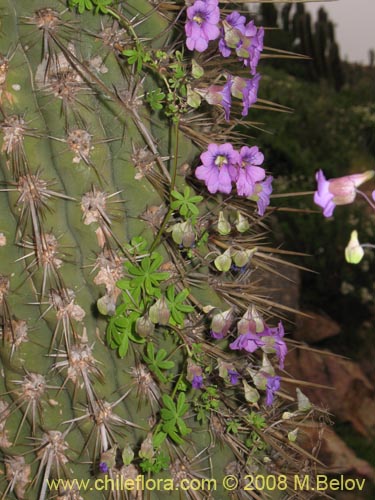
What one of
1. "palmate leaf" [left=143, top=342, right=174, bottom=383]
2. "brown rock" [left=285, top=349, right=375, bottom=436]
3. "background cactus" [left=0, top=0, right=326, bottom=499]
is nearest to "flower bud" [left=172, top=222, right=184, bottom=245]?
"background cactus" [left=0, top=0, right=326, bottom=499]

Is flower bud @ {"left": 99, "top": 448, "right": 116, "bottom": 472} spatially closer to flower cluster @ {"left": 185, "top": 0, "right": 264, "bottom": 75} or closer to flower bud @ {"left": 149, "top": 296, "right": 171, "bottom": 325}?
flower bud @ {"left": 149, "top": 296, "right": 171, "bottom": 325}

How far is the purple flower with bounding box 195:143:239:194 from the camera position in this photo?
0.67 meters

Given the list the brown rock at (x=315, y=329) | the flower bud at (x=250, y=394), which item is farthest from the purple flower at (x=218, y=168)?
the brown rock at (x=315, y=329)

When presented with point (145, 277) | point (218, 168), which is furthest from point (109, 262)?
point (218, 168)

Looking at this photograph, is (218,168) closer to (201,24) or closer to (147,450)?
(201,24)

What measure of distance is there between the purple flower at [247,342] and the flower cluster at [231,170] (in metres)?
0.13

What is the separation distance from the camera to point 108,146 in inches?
26.2

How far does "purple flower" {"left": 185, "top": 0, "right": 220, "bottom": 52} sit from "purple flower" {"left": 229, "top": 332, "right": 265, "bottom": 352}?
0.91 ft

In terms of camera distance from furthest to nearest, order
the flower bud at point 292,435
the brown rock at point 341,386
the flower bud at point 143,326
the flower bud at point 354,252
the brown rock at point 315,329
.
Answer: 1. the brown rock at point 315,329
2. the brown rock at point 341,386
3. the flower bud at point 292,435
4. the flower bud at point 143,326
5. the flower bud at point 354,252

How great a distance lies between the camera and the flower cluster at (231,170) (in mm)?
666

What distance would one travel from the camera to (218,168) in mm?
673

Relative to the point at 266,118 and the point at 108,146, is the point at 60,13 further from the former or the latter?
the point at 266,118

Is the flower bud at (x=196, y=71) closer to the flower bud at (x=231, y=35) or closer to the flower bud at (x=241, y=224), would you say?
the flower bud at (x=231, y=35)

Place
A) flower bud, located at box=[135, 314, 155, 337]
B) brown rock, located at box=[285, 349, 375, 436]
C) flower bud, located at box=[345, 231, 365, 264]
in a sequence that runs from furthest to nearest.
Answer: brown rock, located at box=[285, 349, 375, 436], flower bud, located at box=[135, 314, 155, 337], flower bud, located at box=[345, 231, 365, 264]
